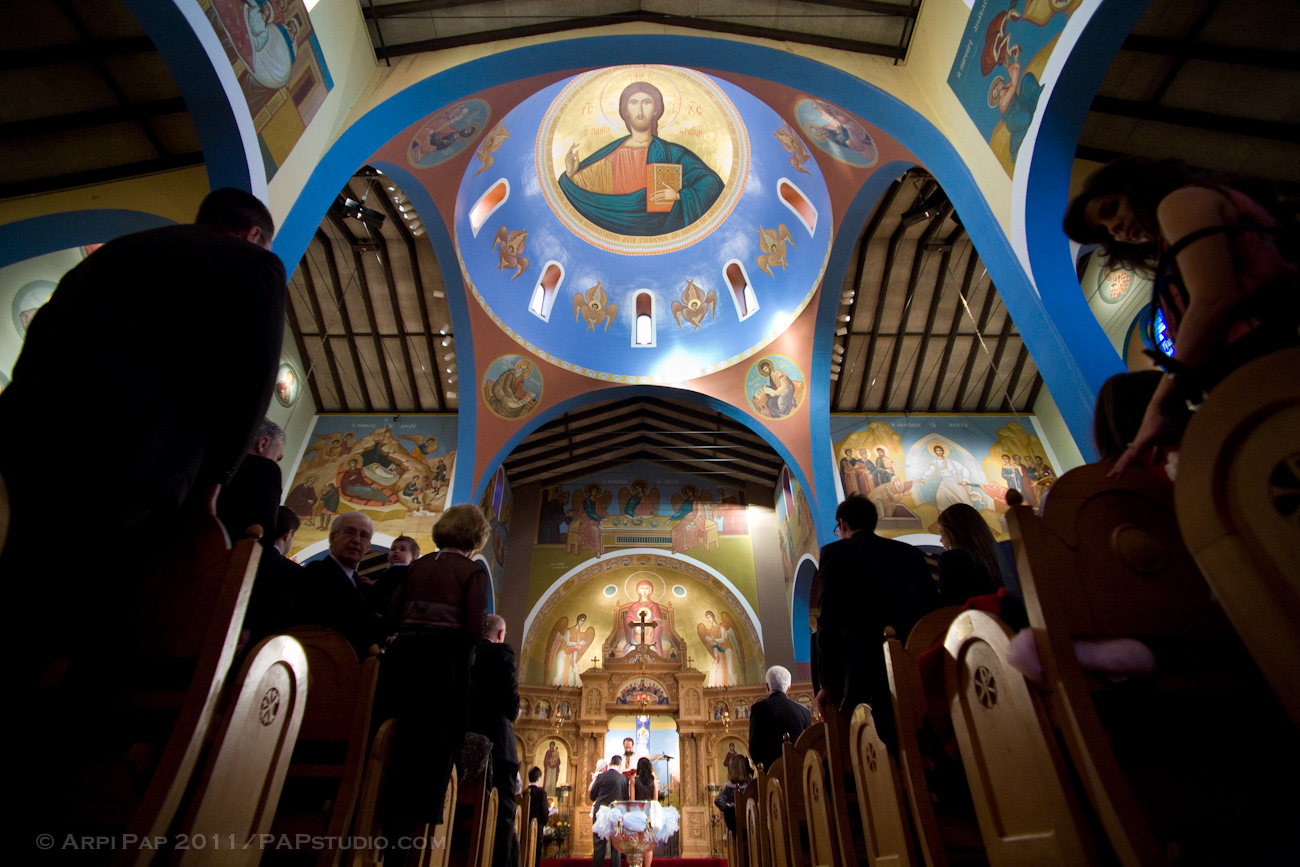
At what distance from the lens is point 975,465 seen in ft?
37.7

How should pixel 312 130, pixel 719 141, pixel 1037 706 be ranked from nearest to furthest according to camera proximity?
pixel 1037 706 < pixel 312 130 < pixel 719 141

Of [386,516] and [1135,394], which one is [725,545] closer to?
[386,516]

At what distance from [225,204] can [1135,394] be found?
270 centimetres

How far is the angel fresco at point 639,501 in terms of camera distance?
1522 centimetres

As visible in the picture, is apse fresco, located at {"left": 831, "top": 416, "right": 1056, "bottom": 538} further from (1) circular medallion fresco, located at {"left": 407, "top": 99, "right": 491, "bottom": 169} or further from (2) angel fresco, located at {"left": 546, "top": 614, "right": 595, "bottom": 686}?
(1) circular medallion fresco, located at {"left": 407, "top": 99, "right": 491, "bottom": 169}

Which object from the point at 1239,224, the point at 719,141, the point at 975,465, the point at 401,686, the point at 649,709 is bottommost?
the point at 401,686

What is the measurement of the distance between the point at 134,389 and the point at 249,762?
86 centimetres

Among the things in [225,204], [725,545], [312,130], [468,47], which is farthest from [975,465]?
[225,204]

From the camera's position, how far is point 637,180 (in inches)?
499

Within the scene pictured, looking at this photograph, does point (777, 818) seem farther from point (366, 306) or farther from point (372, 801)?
point (366, 306)

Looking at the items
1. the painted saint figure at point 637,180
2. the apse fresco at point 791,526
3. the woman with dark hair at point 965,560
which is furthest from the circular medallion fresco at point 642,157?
the woman with dark hair at point 965,560

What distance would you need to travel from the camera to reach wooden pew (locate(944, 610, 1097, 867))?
1185 millimetres

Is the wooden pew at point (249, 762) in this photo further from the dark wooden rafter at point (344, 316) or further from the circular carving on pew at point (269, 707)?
the dark wooden rafter at point (344, 316)

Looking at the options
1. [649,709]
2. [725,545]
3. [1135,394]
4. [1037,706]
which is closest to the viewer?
[1037,706]
